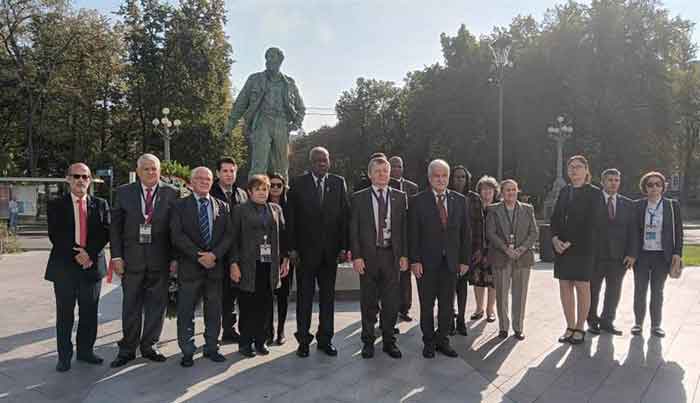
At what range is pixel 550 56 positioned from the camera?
2756 centimetres

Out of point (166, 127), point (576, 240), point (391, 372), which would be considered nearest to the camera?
point (391, 372)

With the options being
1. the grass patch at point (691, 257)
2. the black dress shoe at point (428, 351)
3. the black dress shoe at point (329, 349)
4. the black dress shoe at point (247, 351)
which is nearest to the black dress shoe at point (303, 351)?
the black dress shoe at point (329, 349)

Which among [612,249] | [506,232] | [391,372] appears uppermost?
[506,232]

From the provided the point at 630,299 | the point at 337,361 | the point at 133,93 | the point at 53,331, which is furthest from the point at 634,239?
the point at 133,93

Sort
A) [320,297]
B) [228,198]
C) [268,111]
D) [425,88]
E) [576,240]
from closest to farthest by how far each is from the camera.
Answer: [320,297] → [228,198] → [576,240] → [268,111] → [425,88]

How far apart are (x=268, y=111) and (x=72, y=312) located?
396 centimetres

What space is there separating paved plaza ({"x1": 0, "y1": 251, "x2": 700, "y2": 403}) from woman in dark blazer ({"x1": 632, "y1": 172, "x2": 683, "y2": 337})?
327 millimetres

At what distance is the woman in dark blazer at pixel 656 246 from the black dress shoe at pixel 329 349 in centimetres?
340

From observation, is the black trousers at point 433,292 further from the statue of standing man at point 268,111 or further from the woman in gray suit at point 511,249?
the statue of standing man at point 268,111

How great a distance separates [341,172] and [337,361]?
143ft

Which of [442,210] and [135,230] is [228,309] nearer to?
[135,230]

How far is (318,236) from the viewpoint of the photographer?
4617 mm

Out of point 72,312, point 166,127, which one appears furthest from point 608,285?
point 166,127

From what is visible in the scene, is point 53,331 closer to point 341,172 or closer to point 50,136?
point 50,136
